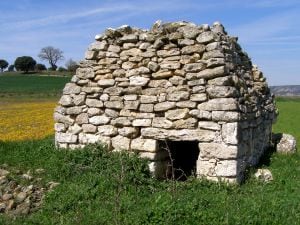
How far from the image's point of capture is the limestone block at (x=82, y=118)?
361 inches

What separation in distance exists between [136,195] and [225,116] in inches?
86.5

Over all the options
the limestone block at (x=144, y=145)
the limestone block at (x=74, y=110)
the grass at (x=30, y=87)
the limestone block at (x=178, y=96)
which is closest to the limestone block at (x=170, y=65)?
the limestone block at (x=178, y=96)

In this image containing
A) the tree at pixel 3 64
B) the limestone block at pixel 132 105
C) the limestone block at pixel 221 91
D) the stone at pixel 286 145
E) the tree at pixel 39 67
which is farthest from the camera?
the tree at pixel 3 64

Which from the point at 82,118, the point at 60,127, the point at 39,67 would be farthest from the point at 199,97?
the point at 39,67

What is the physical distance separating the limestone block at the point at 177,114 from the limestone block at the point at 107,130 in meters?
1.17

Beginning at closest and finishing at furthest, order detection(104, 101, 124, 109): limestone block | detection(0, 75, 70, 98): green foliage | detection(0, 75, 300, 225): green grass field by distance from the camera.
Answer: detection(0, 75, 300, 225): green grass field
detection(104, 101, 124, 109): limestone block
detection(0, 75, 70, 98): green foliage

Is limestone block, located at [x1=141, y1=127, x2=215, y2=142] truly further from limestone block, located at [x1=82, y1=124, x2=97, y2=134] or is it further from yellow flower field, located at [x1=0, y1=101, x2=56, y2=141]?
yellow flower field, located at [x1=0, y1=101, x2=56, y2=141]

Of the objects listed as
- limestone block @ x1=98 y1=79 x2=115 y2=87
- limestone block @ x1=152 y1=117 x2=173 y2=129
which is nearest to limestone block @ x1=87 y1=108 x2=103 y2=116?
limestone block @ x1=98 y1=79 x2=115 y2=87

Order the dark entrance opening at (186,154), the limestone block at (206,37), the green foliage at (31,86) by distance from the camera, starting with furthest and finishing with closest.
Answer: the green foliage at (31,86)
the dark entrance opening at (186,154)
the limestone block at (206,37)

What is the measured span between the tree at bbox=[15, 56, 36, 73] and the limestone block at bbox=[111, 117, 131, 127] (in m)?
79.8

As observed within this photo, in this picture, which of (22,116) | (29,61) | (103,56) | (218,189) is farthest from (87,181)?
(29,61)

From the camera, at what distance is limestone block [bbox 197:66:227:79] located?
8.13 meters

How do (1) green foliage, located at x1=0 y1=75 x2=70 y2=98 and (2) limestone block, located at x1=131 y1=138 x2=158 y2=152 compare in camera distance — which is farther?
(1) green foliage, located at x1=0 y1=75 x2=70 y2=98

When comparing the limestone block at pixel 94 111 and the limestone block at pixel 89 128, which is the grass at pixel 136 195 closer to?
the limestone block at pixel 89 128
